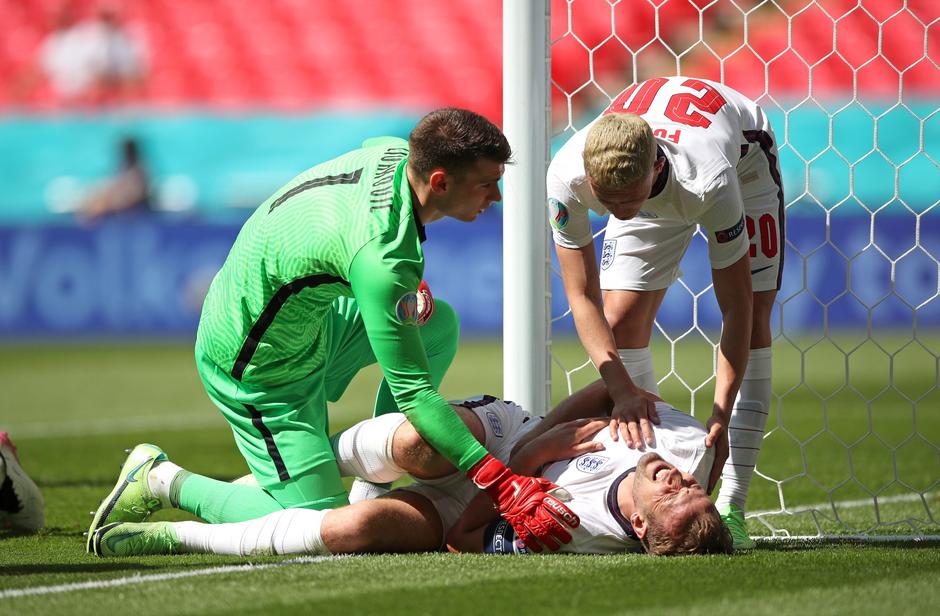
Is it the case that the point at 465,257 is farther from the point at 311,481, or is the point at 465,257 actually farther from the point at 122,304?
the point at 311,481

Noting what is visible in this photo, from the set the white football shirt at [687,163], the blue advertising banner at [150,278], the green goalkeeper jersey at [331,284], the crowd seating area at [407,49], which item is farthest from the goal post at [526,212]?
the crowd seating area at [407,49]

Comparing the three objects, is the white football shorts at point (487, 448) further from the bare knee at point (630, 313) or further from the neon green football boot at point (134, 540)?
the neon green football boot at point (134, 540)

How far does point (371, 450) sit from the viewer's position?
3.70 metres

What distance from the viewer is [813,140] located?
13.4 meters

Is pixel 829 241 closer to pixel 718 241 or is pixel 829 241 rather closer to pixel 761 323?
pixel 761 323

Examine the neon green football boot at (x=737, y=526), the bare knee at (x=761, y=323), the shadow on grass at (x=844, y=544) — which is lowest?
the shadow on grass at (x=844, y=544)

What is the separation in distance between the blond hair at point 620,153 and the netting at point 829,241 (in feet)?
6.41

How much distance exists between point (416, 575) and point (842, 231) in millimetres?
9932

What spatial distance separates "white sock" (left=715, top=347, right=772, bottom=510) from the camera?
13.3 ft

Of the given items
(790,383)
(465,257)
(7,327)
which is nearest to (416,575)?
(790,383)

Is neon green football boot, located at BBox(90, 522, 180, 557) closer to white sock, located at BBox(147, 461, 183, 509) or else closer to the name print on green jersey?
white sock, located at BBox(147, 461, 183, 509)

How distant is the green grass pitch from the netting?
5 centimetres

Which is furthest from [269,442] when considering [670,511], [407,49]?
[407,49]

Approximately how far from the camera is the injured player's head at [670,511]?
3.35 meters
